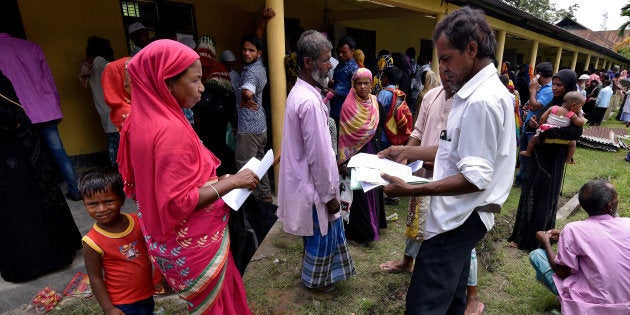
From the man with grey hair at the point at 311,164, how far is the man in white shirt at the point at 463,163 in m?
0.68

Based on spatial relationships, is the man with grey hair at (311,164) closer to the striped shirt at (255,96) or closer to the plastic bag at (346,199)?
the plastic bag at (346,199)

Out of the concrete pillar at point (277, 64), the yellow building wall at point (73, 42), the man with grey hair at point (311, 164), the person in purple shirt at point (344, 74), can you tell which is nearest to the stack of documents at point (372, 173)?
the man with grey hair at point (311, 164)

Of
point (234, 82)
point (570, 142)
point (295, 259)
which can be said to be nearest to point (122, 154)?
point (295, 259)

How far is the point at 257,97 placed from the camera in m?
3.89

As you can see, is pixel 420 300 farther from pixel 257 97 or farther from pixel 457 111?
pixel 257 97

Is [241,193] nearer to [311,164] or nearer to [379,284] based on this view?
[311,164]

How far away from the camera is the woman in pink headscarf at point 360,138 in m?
3.25

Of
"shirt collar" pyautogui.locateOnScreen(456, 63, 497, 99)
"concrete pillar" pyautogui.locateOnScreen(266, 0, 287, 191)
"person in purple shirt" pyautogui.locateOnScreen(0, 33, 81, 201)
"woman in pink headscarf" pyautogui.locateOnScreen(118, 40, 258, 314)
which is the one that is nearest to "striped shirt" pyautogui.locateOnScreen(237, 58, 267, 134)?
"concrete pillar" pyautogui.locateOnScreen(266, 0, 287, 191)

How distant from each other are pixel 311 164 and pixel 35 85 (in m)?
3.23

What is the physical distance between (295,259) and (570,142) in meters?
2.83

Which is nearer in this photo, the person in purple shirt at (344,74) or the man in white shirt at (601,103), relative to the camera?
the person in purple shirt at (344,74)

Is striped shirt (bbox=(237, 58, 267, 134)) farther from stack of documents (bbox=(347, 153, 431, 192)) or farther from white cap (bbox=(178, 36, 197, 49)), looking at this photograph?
stack of documents (bbox=(347, 153, 431, 192))

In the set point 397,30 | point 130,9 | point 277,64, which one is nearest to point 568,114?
point 277,64

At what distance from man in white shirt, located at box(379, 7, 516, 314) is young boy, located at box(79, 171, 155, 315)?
4.40ft
